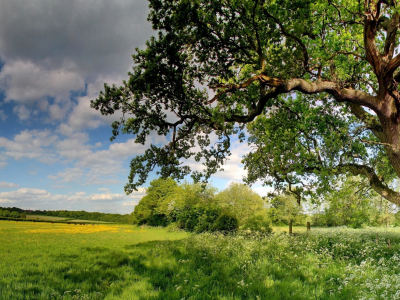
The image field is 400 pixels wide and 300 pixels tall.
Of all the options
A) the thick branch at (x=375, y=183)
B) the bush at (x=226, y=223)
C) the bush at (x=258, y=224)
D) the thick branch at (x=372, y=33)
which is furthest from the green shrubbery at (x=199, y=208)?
the thick branch at (x=372, y=33)

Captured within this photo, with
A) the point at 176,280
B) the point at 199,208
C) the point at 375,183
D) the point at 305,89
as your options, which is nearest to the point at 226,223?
the point at 199,208

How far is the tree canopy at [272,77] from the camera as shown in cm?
886

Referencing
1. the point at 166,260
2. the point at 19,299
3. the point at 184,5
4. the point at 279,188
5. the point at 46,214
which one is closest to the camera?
the point at 19,299

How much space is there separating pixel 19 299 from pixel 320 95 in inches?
633

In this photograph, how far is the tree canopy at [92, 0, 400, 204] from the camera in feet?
29.1

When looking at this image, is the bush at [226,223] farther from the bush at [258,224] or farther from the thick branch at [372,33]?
the thick branch at [372,33]

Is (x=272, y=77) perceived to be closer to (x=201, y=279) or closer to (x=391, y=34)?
(x=391, y=34)

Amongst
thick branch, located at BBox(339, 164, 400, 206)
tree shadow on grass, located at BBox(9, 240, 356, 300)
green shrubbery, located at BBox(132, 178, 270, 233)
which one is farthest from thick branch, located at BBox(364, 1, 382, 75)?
green shrubbery, located at BBox(132, 178, 270, 233)

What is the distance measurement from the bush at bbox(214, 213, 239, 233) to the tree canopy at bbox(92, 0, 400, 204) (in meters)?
15.3

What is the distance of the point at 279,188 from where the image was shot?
1730 cm

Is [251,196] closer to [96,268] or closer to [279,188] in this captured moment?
[279,188]

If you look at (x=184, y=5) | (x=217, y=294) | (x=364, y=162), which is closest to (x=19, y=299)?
(x=217, y=294)

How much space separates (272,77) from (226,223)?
2179cm

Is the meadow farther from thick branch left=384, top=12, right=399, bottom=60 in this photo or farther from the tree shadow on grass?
thick branch left=384, top=12, right=399, bottom=60
